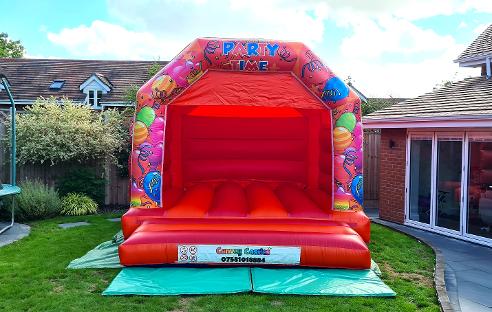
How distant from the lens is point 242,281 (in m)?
4.96

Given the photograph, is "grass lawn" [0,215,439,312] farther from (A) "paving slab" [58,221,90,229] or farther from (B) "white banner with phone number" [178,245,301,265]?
(A) "paving slab" [58,221,90,229]

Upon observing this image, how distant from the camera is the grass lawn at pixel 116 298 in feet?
14.2

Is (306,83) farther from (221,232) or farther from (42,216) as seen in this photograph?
(42,216)

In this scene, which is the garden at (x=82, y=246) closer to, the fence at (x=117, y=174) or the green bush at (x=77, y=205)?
the green bush at (x=77, y=205)

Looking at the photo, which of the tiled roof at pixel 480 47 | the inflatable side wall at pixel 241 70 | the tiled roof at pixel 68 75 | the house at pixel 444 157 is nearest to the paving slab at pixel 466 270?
the house at pixel 444 157

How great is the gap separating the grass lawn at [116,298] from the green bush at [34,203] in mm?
1855

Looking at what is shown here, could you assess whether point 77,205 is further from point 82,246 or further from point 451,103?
point 451,103

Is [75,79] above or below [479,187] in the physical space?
above

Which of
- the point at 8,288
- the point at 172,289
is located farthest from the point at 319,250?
the point at 8,288

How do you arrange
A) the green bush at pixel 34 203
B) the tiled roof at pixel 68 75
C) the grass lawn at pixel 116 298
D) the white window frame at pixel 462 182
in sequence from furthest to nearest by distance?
the tiled roof at pixel 68 75 → the green bush at pixel 34 203 → the white window frame at pixel 462 182 → the grass lawn at pixel 116 298

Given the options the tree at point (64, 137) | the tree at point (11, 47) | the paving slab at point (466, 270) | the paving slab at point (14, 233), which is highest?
the tree at point (11, 47)

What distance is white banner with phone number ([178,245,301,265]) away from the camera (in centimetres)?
533

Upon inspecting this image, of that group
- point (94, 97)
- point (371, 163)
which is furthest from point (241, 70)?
point (94, 97)

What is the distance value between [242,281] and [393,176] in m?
5.25
